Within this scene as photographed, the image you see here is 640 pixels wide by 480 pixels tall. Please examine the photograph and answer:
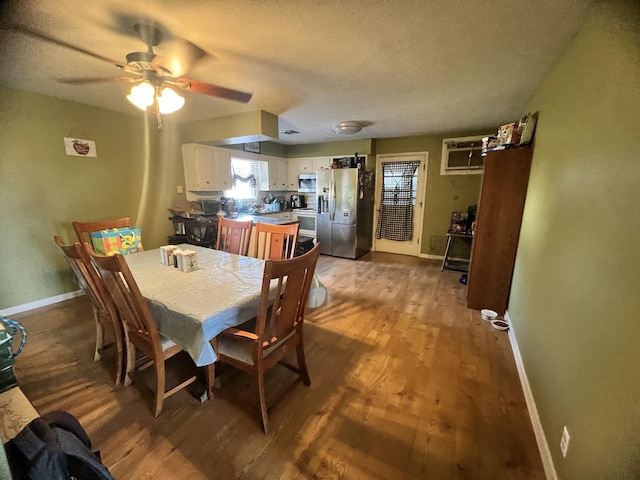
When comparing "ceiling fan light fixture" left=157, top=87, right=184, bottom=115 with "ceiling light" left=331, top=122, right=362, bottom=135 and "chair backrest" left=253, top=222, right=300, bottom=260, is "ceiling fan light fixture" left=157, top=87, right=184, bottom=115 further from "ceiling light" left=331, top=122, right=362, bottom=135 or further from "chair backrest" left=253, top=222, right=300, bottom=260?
"ceiling light" left=331, top=122, right=362, bottom=135

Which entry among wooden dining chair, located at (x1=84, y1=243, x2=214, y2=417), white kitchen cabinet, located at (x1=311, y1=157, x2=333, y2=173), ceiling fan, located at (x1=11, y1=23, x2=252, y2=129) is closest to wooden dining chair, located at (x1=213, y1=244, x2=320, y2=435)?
wooden dining chair, located at (x1=84, y1=243, x2=214, y2=417)

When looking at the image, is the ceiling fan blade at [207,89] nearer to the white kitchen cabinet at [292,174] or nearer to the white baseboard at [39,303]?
the white baseboard at [39,303]

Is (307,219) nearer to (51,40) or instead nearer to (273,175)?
(273,175)

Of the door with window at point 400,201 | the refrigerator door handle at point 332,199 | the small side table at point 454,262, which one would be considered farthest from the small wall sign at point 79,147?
the small side table at point 454,262

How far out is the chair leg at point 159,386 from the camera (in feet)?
4.95

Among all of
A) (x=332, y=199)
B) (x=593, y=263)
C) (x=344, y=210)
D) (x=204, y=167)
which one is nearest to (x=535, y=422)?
(x=593, y=263)

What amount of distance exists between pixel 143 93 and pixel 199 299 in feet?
4.96

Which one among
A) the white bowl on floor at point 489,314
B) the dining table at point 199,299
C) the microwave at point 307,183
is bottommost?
the white bowl on floor at point 489,314

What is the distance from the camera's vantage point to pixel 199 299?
1457mm

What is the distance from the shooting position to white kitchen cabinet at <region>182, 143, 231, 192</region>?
4.01 m

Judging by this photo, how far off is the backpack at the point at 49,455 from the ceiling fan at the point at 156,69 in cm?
194

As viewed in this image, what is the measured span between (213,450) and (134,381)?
0.85m

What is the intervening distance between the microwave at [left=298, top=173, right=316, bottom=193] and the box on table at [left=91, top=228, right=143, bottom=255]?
12.6 ft

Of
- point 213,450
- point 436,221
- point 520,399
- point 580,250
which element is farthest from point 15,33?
point 436,221
